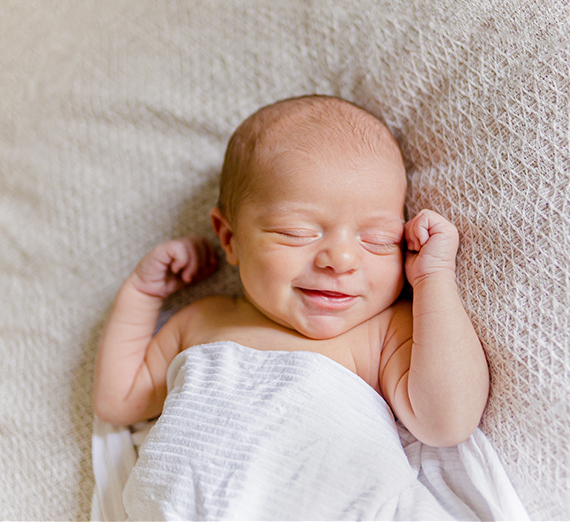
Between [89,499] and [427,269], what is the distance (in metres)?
1.07

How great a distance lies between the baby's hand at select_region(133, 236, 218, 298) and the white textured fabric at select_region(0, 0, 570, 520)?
0.07 metres

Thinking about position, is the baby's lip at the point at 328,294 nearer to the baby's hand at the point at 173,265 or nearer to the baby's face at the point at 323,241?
the baby's face at the point at 323,241

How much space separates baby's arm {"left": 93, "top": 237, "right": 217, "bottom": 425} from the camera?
1.34m

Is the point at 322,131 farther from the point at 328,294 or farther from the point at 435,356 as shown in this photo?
the point at 435,356

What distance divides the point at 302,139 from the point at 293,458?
0.73 m

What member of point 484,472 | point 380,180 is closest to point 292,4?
point 380,180

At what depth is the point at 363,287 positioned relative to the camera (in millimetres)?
1171

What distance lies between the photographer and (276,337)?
1256 mm

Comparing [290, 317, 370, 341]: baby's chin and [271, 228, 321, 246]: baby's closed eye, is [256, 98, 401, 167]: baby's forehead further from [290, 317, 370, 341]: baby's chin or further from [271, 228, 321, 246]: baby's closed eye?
[290, 317, 370, 341]: baby's chin

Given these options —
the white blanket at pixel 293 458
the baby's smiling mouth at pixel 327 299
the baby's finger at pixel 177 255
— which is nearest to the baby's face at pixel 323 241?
the baby's smiling mouth at pixel 327 299

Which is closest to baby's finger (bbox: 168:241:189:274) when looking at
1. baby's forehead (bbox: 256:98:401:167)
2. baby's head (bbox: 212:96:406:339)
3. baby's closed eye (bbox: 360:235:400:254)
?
baby's head (bbox: 212:96:406:339)

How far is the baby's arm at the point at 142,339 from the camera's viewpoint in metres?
1.34

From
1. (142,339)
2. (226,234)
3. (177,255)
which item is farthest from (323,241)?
(142,339)

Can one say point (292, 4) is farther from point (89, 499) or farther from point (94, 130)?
point (89, 499)
